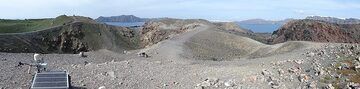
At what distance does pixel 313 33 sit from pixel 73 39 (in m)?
53.7

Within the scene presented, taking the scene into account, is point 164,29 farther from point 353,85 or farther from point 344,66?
point 353,85

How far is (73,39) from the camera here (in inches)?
4557

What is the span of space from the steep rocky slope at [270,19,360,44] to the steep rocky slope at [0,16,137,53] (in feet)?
118

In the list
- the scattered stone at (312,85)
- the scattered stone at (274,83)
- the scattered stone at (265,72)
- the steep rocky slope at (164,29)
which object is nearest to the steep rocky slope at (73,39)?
Answer: the steep rocky slope at (164,29)

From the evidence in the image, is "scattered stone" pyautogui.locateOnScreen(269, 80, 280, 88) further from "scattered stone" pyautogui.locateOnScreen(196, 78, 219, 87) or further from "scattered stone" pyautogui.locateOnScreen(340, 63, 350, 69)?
"scattered stone" pyautogui.locateOnScreen(340, 63, 350, 69)

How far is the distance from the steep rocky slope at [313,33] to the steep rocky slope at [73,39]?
35.9 metres

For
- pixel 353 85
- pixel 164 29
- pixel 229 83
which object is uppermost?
pixel 353 85

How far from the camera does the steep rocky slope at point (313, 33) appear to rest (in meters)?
125

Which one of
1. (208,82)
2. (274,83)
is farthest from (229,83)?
(274,83)

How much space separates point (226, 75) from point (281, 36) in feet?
315

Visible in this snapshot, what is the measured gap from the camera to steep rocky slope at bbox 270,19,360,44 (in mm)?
125438

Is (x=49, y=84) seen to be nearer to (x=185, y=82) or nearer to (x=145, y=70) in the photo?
(x=185, y=82)

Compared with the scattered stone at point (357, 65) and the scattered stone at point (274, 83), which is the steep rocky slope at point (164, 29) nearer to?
the scattered stone at point (357, 65)

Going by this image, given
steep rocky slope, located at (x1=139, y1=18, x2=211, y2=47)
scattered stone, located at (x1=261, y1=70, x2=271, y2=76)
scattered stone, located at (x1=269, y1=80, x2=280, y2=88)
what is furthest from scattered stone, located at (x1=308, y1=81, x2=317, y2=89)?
steep rocky slope, located at (x1=139, y1=18, x2=211, y2=47)
